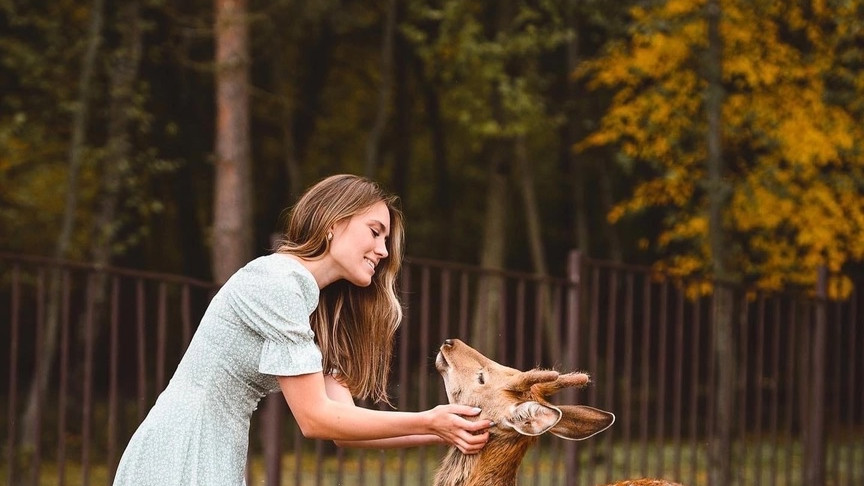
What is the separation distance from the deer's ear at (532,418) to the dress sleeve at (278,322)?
626 mm

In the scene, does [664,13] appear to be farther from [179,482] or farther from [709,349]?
[179,482]

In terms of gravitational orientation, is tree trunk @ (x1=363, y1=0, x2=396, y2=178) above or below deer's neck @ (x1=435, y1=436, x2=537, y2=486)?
above

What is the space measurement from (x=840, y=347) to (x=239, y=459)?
6.19 m

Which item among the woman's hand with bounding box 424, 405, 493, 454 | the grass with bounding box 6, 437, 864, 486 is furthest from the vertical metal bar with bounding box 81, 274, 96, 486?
the woman's hand with bounding box 424, 405, 493, 454

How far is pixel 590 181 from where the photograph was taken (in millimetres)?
22859

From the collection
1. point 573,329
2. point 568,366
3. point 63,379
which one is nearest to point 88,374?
point 63,379

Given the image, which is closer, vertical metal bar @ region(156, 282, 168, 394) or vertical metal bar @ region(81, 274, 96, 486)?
vertical metal bar @ region(81, 274, 96, 486)

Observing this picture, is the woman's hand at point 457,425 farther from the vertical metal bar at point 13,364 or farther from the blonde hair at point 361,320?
the vertical metal bar at point 13,364

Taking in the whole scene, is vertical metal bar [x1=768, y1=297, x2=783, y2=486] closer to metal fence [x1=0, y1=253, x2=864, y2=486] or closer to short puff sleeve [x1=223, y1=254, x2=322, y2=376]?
metal fence [x1=0, y1=253, x2=864, y2=486]

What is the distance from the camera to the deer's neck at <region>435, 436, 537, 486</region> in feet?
12.8

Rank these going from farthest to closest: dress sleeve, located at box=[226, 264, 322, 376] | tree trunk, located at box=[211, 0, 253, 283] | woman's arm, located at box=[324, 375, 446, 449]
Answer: tree trunk, located at box=[211, 0, 253, 283]
woman's arm, located at box=[324, 375, 446, 449]
dress sleeve, located at box=[226, 264, 322, 376]

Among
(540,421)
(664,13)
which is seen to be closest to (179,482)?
(540,421)

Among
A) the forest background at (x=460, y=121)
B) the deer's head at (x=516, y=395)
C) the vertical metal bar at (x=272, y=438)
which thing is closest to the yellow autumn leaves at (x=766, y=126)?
the forest background at (x=460, y=121)

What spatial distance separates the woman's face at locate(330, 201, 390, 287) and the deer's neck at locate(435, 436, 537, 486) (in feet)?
2.23
